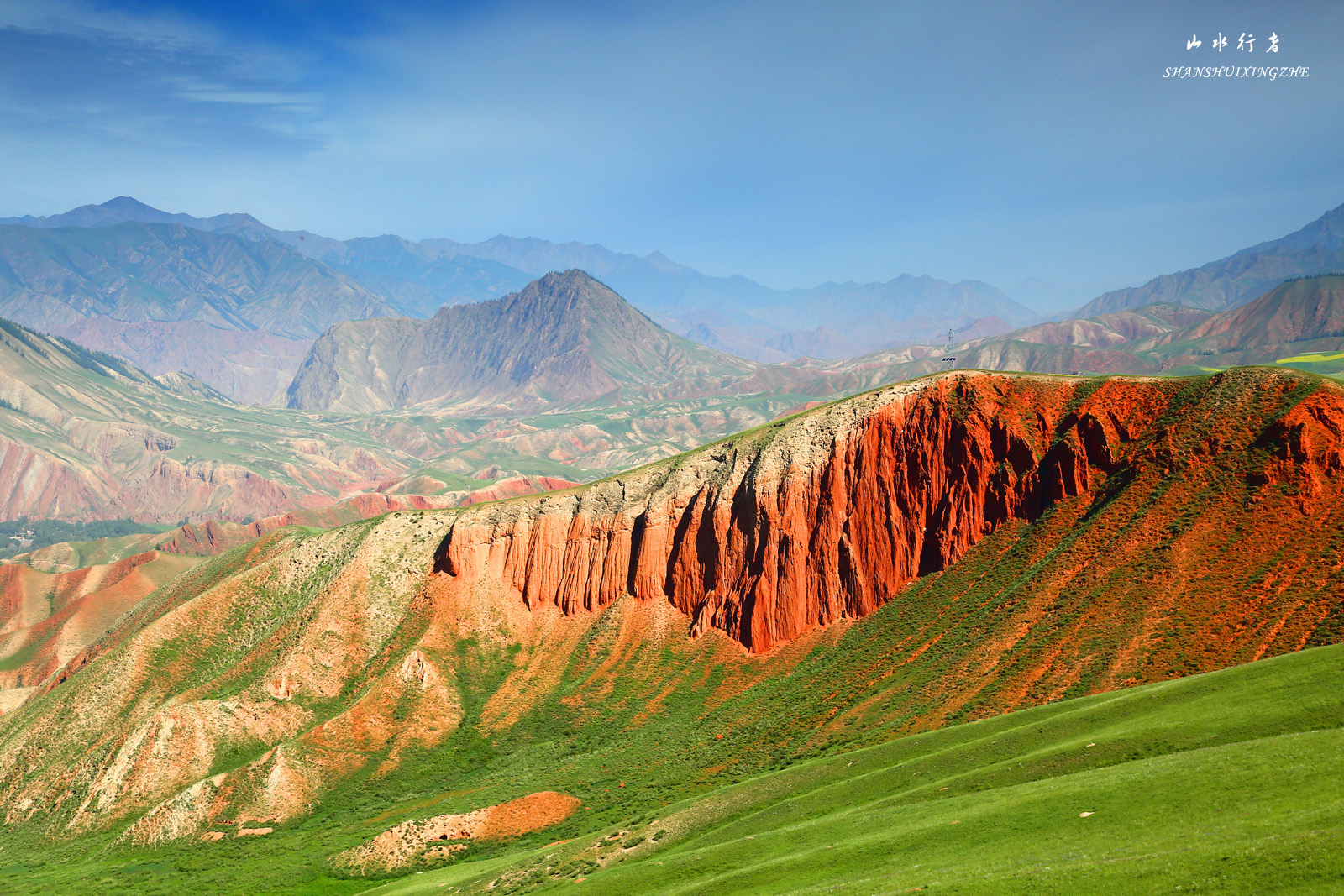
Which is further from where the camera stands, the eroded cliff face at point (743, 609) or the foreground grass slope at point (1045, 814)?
Result: the eroded cliff face at point (743, 609)

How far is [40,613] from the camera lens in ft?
650

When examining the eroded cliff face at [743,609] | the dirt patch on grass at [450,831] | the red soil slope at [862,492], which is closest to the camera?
the eroded cliff face at [743,609]

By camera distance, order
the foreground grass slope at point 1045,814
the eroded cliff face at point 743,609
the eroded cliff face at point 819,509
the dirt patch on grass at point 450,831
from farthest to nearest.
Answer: the eroded cliff face at point 819,509
the dirt patch on grass at point 450,831
the eroded cliff face at point 743,609
the foreground grass slope at point 1045,814

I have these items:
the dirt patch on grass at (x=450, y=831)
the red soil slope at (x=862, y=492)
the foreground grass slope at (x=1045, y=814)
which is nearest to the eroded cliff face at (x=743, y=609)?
the red soil slope at (x=862, y=492)

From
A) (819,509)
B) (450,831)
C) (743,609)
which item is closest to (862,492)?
(819,509)

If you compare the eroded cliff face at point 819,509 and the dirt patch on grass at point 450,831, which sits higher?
the eroded cliff face at point 819,509

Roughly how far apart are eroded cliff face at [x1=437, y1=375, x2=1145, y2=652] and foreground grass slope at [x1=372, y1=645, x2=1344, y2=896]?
34897 mm

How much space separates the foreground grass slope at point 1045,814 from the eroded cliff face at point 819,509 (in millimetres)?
34897

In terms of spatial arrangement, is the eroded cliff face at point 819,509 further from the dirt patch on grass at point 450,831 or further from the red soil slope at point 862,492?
the dirt patch on grass at point 450,831

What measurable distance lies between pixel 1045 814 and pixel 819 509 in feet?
223

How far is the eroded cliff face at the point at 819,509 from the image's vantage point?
319 ft

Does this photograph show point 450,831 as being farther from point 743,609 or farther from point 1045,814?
point 1045,814

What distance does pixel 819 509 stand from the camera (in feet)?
355

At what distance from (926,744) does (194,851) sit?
74.8 m
